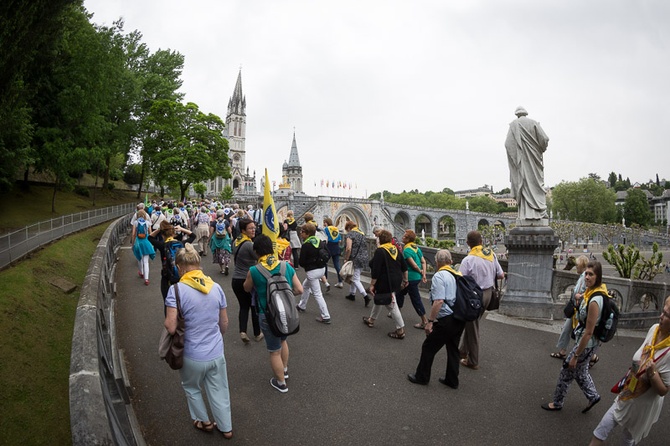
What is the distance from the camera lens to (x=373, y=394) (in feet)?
14.2

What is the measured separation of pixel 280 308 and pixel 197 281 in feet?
2.99

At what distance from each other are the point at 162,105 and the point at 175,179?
532 cm

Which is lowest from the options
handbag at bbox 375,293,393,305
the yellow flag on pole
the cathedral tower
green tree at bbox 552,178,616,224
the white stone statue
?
handbag at bbox 375,293,393,305

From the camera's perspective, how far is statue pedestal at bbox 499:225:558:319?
7082mm

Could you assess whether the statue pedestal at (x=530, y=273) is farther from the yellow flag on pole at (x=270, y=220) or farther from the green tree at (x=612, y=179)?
the green tree at (x=612, y=179)

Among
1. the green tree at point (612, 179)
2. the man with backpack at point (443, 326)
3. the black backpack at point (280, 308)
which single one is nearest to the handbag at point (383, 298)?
the man with backpack at point (443, 326)

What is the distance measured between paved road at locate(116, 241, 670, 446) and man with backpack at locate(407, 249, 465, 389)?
18 cm

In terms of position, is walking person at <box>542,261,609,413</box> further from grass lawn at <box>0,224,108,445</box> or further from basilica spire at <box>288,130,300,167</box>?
basilica spire at <box>288,130,300,167</box>

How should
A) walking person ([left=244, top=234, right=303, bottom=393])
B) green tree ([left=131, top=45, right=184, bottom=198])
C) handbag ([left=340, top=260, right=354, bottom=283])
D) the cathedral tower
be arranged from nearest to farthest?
1. walking person ([left=244, top=234, right=303, bottom=393])
2. handbag ([left=340, top=260, right=354, bottom=283])
3. green tree ([left=131, top=45, right=184, bottom=198])
4. the cathedral tower

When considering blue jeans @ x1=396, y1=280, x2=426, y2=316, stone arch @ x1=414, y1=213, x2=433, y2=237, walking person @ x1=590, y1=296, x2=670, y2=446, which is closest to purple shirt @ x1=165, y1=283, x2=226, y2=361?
walking person @ x1=590, y1=296, x2=670, y2=446

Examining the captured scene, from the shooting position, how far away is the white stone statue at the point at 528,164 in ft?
23.8

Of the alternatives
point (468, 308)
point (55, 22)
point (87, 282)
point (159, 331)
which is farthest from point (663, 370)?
point (55, 22)

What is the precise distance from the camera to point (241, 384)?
4480 millimetres

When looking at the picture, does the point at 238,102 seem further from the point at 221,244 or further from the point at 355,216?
the point at 221,244
